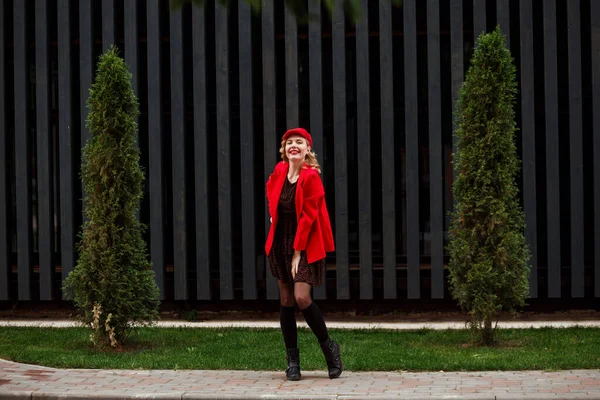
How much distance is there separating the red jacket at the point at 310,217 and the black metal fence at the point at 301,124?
4.43 metres

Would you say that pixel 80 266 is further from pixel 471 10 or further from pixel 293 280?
pixel 471 10

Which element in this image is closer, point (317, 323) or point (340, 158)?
point (317, 323)

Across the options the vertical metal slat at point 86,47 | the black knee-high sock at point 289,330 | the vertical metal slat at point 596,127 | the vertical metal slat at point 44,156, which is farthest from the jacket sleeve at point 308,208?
the vertical metal slat at point 44,156

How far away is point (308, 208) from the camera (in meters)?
8.16

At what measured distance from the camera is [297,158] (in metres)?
8.37

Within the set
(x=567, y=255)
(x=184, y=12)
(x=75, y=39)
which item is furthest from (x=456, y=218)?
(x=75, y=39)

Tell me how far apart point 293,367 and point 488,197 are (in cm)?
309

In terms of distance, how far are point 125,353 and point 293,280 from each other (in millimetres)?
2666

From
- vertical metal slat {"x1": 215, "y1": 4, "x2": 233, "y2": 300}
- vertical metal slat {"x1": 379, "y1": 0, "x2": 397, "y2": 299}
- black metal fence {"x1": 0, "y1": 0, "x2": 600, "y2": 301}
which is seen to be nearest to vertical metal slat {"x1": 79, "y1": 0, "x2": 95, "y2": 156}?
black metal fence {"x1": 0, "y1": 0, "x2": 600, "y2": 301}

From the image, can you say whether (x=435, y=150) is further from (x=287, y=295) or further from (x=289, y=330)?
(x=289, y=330)

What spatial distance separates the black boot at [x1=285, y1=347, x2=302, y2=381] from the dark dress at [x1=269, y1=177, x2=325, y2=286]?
586mm

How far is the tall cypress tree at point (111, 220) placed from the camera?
408 inches

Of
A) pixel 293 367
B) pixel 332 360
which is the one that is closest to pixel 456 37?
pixel 332 360

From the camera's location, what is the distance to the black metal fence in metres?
12.7
